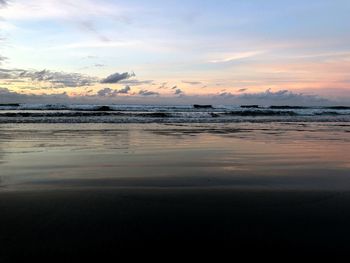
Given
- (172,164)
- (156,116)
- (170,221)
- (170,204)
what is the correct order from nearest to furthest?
(170,221) < (170,204) < (172,164) < (156,116)

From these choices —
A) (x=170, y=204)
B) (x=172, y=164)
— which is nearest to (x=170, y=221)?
(x=170, y=204)

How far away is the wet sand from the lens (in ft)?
12.0

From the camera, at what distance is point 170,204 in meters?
4.88

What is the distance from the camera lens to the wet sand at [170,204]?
3.67 meters

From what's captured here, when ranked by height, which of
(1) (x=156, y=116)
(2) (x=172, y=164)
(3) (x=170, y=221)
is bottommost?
(1) (x=156, y=116)

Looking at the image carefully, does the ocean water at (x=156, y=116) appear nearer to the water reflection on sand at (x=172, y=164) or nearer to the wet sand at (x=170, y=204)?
the water reflection on sand at (x=172, y=164)

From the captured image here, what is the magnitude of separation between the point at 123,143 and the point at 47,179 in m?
5.83

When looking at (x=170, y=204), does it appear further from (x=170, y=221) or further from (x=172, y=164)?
(x=172, y=164)

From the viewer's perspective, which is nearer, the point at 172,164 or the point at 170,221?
the point at 170,221

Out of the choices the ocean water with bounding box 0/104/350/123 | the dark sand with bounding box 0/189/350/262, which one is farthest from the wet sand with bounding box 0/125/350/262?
the ocean water with bounding box 0/104/350/123

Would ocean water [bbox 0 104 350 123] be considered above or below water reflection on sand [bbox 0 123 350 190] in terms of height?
below

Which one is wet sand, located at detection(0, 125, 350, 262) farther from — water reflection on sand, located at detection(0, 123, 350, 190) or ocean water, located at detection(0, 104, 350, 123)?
ocean water, located at detection(0, 104, 350, 123)

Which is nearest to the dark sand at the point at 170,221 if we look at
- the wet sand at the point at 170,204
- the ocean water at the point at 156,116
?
the wet sand at the point at 170,204

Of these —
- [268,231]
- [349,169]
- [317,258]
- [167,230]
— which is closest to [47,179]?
[167,230]
